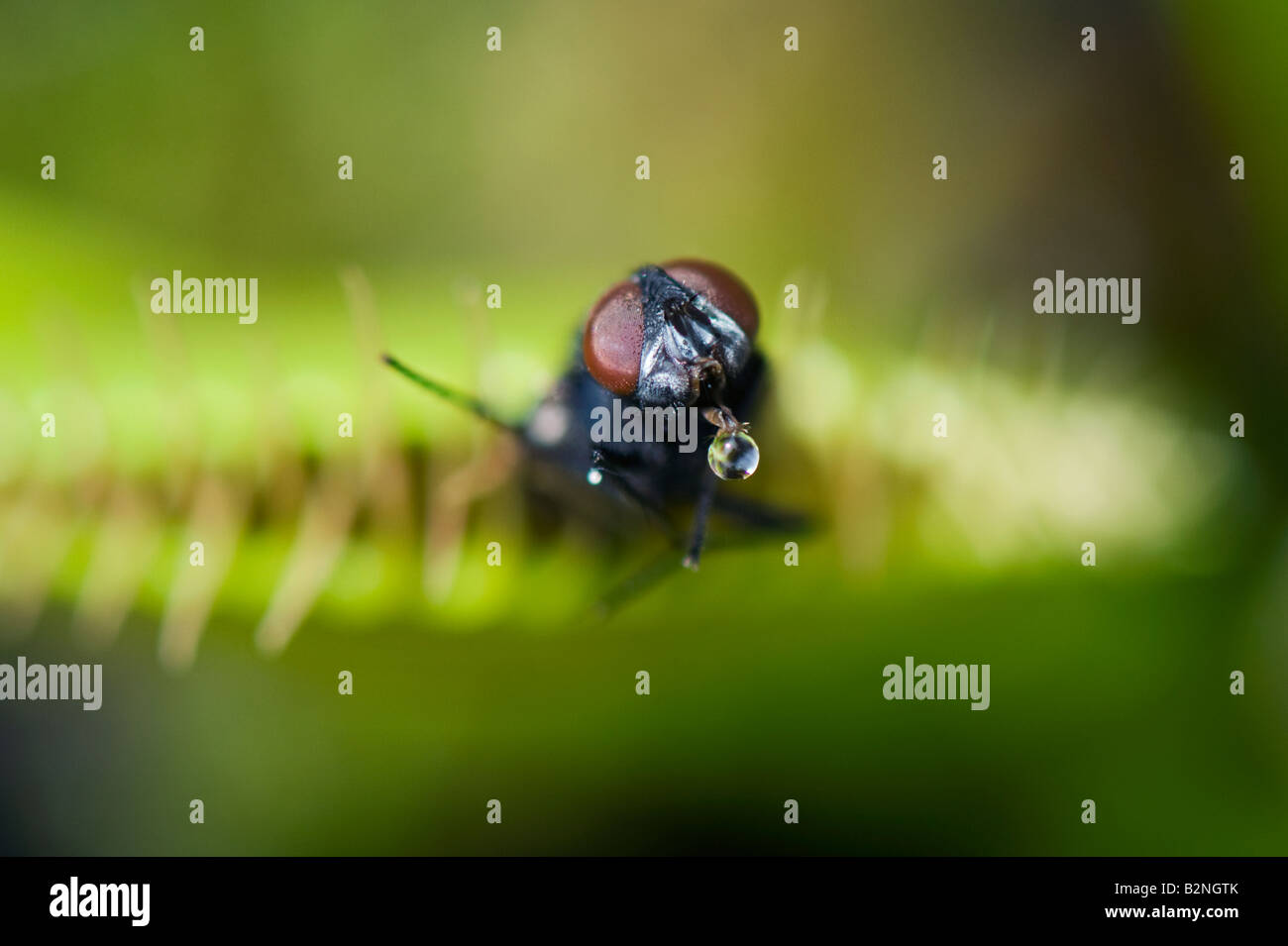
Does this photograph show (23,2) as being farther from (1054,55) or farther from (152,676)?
(1054,55)

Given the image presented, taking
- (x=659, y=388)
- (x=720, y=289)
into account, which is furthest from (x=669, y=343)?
(x=720, y=289)

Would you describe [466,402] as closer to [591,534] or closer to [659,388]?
[591,534]

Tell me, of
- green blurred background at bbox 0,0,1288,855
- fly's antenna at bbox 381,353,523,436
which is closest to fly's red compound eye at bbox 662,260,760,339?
green blurred background at bbox 0,0,1288,855

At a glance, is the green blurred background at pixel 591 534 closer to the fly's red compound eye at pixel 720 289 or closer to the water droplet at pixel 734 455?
the fly's red compound eye at pixel 720 289

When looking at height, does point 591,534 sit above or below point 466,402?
below

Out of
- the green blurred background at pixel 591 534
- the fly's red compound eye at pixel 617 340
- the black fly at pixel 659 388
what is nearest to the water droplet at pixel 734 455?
the black fly at pixel 659 388

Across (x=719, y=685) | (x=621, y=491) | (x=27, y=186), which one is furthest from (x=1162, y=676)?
(x=27, y=186)
